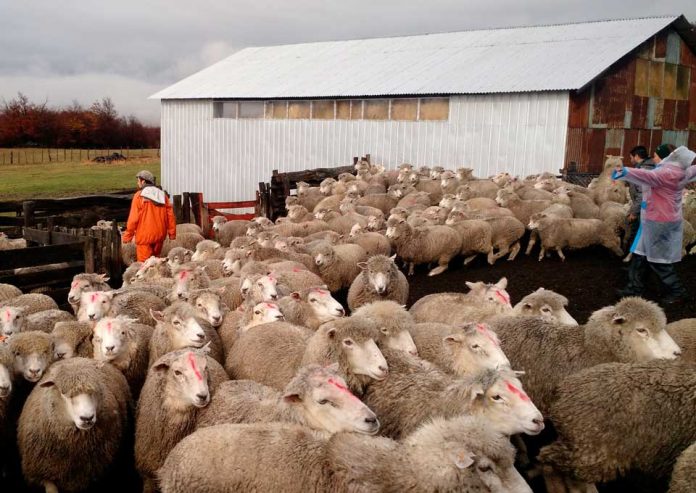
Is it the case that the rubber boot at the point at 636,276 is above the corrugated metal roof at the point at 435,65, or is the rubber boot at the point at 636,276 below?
below

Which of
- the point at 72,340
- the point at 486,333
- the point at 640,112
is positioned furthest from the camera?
the point at 640,112

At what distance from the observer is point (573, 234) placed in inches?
523

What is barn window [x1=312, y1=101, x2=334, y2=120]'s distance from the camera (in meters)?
26.5

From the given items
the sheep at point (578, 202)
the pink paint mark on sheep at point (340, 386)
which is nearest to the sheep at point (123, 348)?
the pink paint mark on sheep at point (340, 386)

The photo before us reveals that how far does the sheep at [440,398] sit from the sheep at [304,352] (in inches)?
6.8

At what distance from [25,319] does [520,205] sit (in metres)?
11.3

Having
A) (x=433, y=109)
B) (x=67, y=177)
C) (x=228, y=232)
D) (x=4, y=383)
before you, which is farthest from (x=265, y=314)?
(x=67, y=177)

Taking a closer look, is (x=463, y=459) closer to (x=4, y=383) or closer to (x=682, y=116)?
(x=4, y=383)

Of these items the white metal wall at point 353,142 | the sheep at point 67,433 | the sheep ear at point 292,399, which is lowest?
the sheep at point 67,433

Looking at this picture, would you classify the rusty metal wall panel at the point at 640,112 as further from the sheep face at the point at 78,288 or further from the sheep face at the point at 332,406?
the sheep face at the point at 332,406

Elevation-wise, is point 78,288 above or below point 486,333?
below

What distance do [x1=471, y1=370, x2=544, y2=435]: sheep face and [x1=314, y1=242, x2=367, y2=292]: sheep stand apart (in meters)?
6.25

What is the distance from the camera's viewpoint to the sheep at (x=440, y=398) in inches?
171

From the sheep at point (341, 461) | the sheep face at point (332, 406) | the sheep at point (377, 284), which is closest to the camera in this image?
the sheep at point (341, 461)
